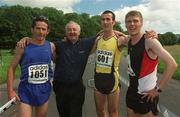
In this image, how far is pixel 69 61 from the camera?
786 centimetres

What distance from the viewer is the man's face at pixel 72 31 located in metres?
7.86

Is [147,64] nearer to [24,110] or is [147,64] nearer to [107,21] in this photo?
[107,21]

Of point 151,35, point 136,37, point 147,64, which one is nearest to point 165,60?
point 147,64

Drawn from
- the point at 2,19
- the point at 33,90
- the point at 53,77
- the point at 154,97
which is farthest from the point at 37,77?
the point at 2,19

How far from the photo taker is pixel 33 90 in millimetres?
7223

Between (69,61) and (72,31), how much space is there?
Result: 0.52 m

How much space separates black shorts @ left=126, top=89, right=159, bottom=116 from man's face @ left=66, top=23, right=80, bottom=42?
1.70 meters

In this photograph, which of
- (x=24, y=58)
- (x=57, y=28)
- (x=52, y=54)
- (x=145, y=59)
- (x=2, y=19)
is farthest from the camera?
(x=57, y=28)

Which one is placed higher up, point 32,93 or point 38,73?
point 38,73

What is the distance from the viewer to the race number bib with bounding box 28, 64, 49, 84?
7152 mm

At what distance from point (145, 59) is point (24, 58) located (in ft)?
6.48

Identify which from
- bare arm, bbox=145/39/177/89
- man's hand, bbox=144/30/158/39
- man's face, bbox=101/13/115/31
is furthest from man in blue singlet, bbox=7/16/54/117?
bare arm, bbox=145/39/177/89

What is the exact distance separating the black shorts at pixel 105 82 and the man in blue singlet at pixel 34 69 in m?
1.17

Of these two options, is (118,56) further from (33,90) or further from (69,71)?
(33,90)
